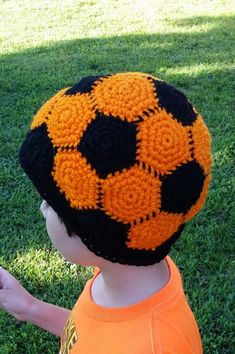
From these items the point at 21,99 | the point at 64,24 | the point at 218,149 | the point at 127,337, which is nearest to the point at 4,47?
the point at 64,24

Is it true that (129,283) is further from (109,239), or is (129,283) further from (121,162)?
(121,162)

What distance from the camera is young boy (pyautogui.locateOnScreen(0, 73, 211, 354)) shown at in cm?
131

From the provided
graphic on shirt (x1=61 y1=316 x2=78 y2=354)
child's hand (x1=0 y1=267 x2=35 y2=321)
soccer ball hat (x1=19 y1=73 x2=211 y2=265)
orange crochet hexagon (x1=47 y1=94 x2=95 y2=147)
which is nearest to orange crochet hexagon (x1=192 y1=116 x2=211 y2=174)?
soccer ball hat (x1=19 y1=73 x2=211 y2=265)

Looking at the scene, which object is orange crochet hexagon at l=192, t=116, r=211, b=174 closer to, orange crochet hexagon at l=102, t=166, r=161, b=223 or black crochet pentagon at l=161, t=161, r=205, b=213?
black crochet pentagon at l=161, t=161, r=205, b=213

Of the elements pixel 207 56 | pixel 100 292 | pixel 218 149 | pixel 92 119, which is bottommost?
pixel 207 56

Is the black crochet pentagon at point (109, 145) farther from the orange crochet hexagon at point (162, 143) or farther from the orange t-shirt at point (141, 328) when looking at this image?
the orange t-shirt at point (141, 328)

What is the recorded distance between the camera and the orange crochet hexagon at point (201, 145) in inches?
54.3

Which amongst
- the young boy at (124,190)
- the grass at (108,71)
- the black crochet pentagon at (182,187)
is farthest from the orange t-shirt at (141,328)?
the grass at (108,71)

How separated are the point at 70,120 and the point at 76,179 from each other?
0.44ft

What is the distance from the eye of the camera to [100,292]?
157 centimetres

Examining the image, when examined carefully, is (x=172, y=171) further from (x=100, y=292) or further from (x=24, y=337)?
(x=24, y=337)

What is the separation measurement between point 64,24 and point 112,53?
1.65 meters

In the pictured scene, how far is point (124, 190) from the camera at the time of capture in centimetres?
130

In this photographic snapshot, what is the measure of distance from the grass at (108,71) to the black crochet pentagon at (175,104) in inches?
61.4
